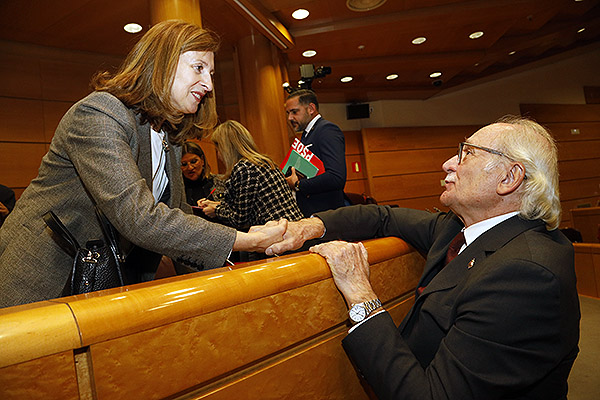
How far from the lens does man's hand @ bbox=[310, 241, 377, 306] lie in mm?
1130

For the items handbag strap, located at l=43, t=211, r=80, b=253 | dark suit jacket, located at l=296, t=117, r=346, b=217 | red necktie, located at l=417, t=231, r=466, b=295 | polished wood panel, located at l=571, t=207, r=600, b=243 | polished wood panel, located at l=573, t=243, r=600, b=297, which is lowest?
polished wood panel, located at l=573, t=243, r=600, b=297

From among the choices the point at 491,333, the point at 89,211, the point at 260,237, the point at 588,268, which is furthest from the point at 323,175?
the point at 588,268

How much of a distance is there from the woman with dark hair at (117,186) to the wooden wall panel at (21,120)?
13.7 ft

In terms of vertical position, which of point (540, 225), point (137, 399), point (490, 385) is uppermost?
point (540, 225)

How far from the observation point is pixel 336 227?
1787mm

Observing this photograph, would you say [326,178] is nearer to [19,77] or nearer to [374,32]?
[374,32]

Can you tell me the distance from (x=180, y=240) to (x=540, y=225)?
994 mm

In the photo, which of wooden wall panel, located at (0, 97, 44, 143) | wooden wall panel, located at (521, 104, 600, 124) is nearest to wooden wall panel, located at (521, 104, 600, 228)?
wooden wall panel, located at (521, 104, 600, 124)

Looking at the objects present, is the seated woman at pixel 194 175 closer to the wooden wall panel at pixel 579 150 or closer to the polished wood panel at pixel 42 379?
the polished wood panel at pixel 42 379

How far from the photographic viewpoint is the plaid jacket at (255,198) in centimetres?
224

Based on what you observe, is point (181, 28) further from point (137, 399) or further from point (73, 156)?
point (137, 399)

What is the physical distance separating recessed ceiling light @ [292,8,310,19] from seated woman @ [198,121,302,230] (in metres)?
3.20

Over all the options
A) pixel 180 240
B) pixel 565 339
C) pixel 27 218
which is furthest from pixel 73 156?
pixel 565 339

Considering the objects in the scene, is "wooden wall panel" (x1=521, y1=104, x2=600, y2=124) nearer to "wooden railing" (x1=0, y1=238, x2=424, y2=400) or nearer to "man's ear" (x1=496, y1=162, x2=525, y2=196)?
"man's ear" (x1=496, y1=162, x2=525, y2=196)
